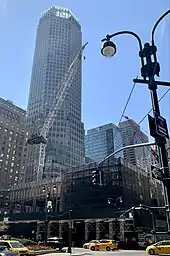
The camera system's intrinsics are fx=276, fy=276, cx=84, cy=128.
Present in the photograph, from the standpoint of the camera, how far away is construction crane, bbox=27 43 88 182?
133 metres

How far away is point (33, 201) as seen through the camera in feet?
301

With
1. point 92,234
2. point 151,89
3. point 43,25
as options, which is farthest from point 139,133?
point 151,89

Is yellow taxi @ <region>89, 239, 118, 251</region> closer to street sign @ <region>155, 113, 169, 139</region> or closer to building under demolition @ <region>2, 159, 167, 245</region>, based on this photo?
building under demolition @ <region>2, 159, 167, 245</region>

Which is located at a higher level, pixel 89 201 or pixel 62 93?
pixel 62 93

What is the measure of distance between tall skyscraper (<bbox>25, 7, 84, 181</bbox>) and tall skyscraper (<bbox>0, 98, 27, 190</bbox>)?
6862mm

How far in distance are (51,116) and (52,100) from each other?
69.6 feet

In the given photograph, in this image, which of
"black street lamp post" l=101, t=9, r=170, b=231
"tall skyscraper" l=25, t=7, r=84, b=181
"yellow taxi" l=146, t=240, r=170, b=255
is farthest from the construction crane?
"black street lamp post" l=101, t=9, r=170, b=231

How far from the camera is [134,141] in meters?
146

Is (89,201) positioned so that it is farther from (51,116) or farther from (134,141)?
(51,116)

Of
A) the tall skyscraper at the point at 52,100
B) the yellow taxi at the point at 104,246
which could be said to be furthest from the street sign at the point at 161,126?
the tall skyscraper at the point at 52,100

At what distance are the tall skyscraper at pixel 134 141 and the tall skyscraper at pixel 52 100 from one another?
98.3ft

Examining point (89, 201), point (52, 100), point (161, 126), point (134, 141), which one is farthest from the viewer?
point (52, 100)

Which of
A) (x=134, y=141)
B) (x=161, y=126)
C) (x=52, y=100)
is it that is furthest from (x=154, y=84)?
(x=52, y=100)

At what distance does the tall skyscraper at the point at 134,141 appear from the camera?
469 feet
